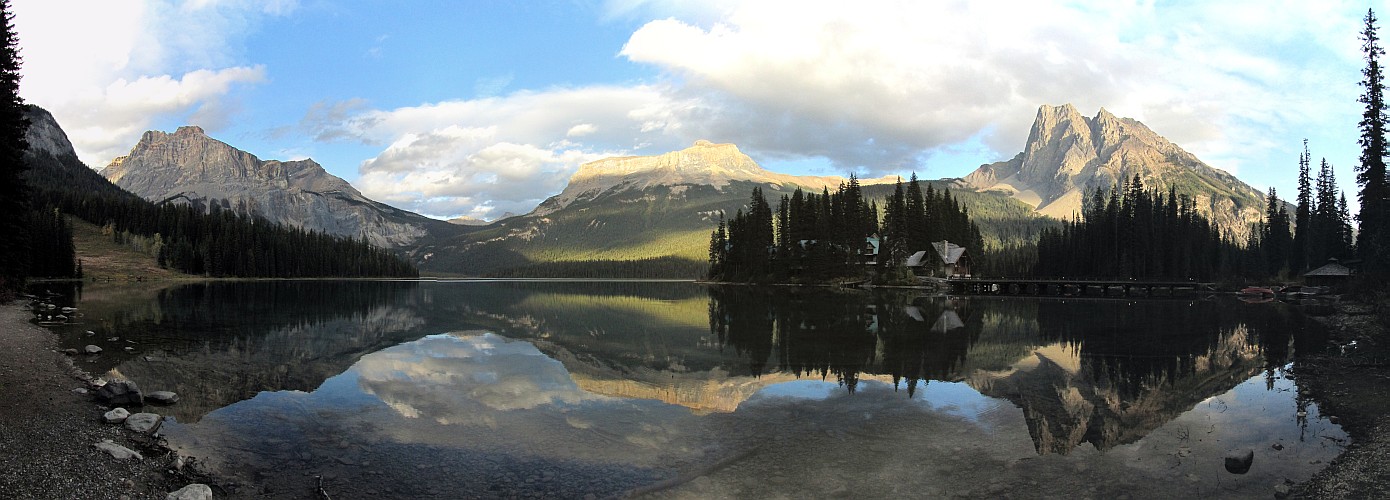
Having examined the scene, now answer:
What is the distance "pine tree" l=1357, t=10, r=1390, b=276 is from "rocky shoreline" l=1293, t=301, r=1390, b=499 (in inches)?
1248

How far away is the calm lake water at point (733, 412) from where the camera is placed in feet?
41.4

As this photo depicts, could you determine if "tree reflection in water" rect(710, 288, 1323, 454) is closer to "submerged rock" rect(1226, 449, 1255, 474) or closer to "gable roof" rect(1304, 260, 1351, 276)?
"submerged rock" rect(1226, 449, 1255, 474)

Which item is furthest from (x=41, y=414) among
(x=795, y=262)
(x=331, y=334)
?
(x=795, y=262)

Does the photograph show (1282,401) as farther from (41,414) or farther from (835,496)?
(41,414)

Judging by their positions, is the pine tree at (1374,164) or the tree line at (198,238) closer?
the pine tree at (1374,164)

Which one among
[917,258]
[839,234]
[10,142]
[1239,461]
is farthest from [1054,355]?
[917,258]

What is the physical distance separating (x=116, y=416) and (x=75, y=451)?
339 centimetres

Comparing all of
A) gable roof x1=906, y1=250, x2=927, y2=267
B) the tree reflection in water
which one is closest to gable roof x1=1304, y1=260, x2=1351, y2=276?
gable roof x1=906, y1=250, x2=927, y2=267

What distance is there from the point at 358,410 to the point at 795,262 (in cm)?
10578

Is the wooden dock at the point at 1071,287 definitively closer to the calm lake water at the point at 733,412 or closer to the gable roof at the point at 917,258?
the gable roof at the point at 917,258

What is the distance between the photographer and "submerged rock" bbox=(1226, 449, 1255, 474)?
13180mm

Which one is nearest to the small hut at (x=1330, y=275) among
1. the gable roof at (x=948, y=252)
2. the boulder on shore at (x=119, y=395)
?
the gable roof at (x=948, y=252)

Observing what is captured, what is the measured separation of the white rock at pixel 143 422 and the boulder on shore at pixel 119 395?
109 inches

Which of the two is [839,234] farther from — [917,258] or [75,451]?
[75,451]
